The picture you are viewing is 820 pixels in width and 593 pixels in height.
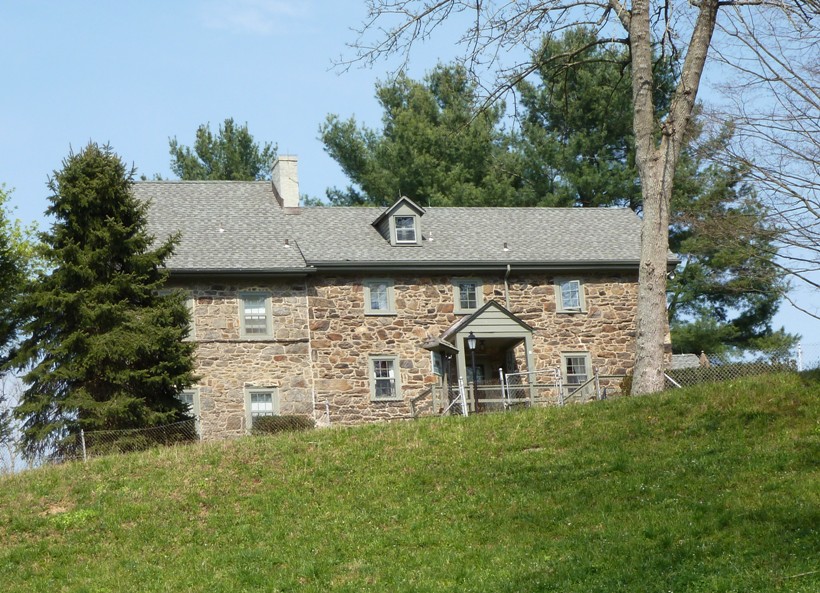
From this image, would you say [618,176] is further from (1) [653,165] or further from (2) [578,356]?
(1) [653,165]

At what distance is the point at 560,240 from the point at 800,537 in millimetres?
20630

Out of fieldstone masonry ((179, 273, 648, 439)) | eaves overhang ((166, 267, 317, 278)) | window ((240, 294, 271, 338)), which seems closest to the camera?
eaves overhang ((166, 267, 317, 278))

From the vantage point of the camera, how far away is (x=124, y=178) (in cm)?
2484

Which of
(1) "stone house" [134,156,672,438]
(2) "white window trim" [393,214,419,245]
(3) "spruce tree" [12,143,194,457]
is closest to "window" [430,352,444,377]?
(1) "stone house" [134,156,672,438]

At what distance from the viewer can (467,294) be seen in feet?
101

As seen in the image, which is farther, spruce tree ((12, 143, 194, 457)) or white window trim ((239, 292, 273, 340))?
white window trim ((239, 292, 273, 340))

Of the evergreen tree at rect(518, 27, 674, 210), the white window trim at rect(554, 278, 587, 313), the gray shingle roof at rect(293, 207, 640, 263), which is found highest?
the evergreen tree at rect(518, 27, 674, 210)

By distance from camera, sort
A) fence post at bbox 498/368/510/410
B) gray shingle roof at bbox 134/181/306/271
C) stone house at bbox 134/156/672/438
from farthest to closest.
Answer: gray shingle roof at bbox 134/181/306/271
stone house at bbox 134/156/672/438
fence post at bbox 498/368/510/410

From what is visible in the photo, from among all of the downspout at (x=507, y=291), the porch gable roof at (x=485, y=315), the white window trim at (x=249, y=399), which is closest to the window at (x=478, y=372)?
the porch gable roof at (x=485, y=315)

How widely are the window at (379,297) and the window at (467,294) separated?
1.74 m

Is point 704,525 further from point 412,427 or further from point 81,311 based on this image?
point 81,311

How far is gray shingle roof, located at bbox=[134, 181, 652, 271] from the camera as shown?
29.7 m

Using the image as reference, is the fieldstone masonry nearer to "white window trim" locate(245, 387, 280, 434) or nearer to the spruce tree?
"white window trim" locate(245, 387, 280, 434)

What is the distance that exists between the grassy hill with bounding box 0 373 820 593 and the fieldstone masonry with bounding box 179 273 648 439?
8977mm
